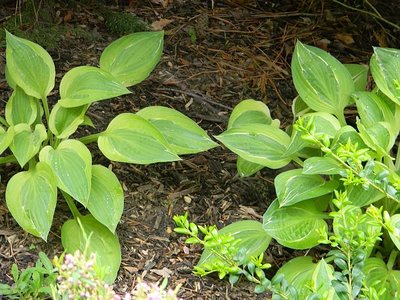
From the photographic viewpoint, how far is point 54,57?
12.5 feet

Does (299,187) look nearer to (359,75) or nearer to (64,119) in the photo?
(359,75)

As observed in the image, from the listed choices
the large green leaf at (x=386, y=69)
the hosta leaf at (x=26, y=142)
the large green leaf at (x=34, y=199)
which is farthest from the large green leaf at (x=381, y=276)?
the hosta leaf at (x=26, y=142)

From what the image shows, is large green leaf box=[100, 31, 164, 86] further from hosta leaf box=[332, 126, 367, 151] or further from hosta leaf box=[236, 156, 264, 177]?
hosta leaf box=[332, 126, 367, 151]

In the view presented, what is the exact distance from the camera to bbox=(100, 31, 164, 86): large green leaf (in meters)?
3.30

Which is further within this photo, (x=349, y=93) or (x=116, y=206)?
(x=349, y=93)

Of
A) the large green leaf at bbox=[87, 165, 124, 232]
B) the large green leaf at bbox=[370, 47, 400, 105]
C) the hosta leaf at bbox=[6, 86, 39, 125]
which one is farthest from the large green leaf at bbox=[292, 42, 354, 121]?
the hosta leaf at bbox=[6, 86, 39, 125]

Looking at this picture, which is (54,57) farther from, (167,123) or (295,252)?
(295,252)

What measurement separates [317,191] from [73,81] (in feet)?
3.71

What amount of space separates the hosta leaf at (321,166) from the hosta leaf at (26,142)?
1.07m

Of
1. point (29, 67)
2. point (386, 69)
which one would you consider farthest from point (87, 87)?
point (386, 69)

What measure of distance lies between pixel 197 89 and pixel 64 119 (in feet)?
3.03

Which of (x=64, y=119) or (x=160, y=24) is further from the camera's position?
(x=160, y=24)

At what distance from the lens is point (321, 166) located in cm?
285

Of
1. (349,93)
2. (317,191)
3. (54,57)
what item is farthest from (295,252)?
(54,57)
